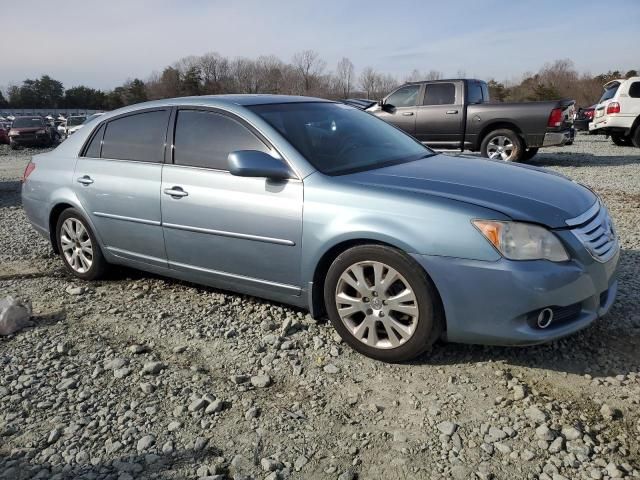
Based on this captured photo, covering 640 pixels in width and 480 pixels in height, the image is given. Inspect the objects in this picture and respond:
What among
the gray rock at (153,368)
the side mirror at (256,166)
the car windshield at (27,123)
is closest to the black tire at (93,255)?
the gray rock at (153,368)

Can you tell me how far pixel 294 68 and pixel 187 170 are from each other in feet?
215

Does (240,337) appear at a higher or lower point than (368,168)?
lower

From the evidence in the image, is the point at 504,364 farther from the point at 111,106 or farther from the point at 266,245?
the point at 111,106

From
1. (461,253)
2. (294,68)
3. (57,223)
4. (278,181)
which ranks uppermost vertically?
(294,68)

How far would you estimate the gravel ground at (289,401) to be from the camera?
2316mm

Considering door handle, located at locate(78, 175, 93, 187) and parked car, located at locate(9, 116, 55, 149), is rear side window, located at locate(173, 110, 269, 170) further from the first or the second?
parked car, located at locate(9, 116, 55, 149)

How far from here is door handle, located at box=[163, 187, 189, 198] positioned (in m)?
3.79

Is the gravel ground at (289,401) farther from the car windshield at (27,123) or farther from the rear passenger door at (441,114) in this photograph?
the car windshield at (27,123)

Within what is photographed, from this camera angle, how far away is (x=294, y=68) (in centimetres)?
6594

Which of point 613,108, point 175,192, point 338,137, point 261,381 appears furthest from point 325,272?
point 613,108

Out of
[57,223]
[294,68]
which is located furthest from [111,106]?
[57,223]

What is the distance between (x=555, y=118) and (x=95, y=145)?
9228mm

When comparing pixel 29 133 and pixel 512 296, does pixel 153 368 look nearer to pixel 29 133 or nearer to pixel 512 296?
pixel 512 296

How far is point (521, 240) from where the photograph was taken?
2.74 meters
